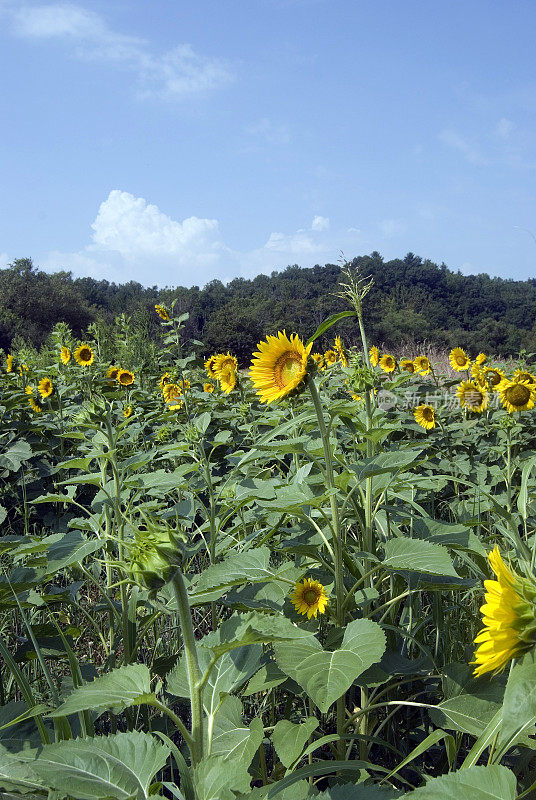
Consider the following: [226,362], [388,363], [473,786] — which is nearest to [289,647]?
[473,786]

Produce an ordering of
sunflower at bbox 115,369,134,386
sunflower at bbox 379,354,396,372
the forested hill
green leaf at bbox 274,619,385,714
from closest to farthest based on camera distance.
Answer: green leaf at bbox 274,619,385,714 < sunflower at bbox 115,369,134,386 < sunflower at bbox 379,354,396,372 < the forested hill

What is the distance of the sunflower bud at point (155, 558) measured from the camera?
0.85 meters

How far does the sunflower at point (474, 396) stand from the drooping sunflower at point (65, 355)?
3194 mm

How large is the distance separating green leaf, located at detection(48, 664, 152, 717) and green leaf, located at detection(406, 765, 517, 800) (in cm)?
41

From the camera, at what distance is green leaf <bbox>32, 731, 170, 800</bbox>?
801 mm

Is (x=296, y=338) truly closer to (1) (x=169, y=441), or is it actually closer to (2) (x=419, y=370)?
(1) (x=169, y=441)

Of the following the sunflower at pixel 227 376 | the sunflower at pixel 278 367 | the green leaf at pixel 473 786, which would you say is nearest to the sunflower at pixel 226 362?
the sunflower at pixel 227 376

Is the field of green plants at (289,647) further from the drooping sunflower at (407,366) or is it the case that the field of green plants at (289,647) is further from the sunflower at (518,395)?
the drooping sunflower at (407,366)

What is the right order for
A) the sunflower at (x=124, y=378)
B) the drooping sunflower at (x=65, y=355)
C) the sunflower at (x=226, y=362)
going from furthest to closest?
the sunflower at (x=124, y=378) < the drooping sunflower at (x=65, y=355) < the sunflower at (x=226, y=362)

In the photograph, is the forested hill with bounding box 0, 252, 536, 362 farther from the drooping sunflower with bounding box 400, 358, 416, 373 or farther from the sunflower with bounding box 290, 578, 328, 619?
the sunflower with bounding box 290, 578, 328, 619

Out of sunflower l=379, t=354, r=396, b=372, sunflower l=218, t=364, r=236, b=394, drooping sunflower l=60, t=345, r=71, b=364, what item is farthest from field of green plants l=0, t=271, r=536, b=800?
sunflower l=379, t=354, r=396, b=372

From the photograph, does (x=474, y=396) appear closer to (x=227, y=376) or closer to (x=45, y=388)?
(x=227, y=376)

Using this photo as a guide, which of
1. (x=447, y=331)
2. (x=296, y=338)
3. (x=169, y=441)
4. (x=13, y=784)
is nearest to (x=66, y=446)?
(x=169, y=441)

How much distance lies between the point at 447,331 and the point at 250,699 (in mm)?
29488
